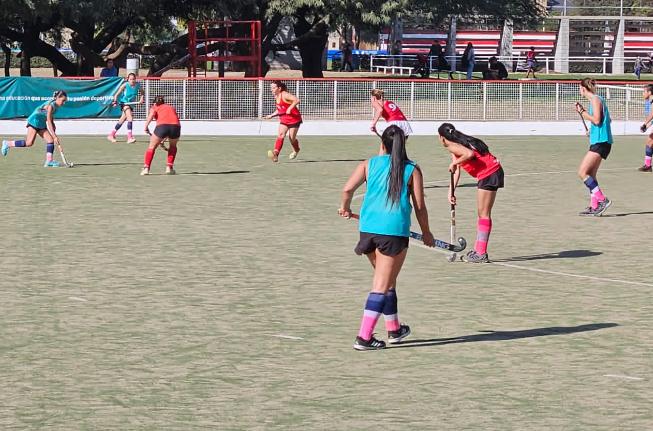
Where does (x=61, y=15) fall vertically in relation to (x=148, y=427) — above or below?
above

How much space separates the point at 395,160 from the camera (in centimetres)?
960

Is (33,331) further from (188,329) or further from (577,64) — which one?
(577,64)

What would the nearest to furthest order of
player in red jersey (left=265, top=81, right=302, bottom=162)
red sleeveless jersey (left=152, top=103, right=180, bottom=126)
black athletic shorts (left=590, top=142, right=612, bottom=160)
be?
1. black athletic shorts (left=590, top=142, right=612, bottom=160)
2. red sleeveless jersey (left=152, top=103, right=180, bottom=126)
3. player in red jersey (left=265, top=81, right=302, bottom=162)

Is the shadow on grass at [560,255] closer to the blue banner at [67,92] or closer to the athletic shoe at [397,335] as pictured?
the athletic shoe at [397,335]

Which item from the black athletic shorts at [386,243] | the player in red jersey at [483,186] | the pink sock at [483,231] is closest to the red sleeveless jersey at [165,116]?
the player in red jersey at [483,186]

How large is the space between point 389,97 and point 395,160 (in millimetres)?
30814

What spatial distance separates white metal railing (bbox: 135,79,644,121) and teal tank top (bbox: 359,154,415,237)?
29.7 meters

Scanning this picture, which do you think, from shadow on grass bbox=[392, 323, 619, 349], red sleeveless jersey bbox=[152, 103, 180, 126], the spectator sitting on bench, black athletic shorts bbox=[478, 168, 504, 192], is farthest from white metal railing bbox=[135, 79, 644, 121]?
shadow on grass bbox=[392, 323, 619, 349]

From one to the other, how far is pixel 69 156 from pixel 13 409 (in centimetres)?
2327

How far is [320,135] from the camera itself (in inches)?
1572

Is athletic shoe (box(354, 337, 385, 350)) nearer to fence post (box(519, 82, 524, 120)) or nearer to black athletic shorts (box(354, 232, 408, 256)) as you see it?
black athletic shorts (box(354, 232, 408, 256))

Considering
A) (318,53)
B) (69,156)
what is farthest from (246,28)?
(69,156)

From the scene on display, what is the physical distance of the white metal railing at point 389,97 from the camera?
1556 inches

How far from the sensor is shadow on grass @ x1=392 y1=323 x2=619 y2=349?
1055 centimetres
